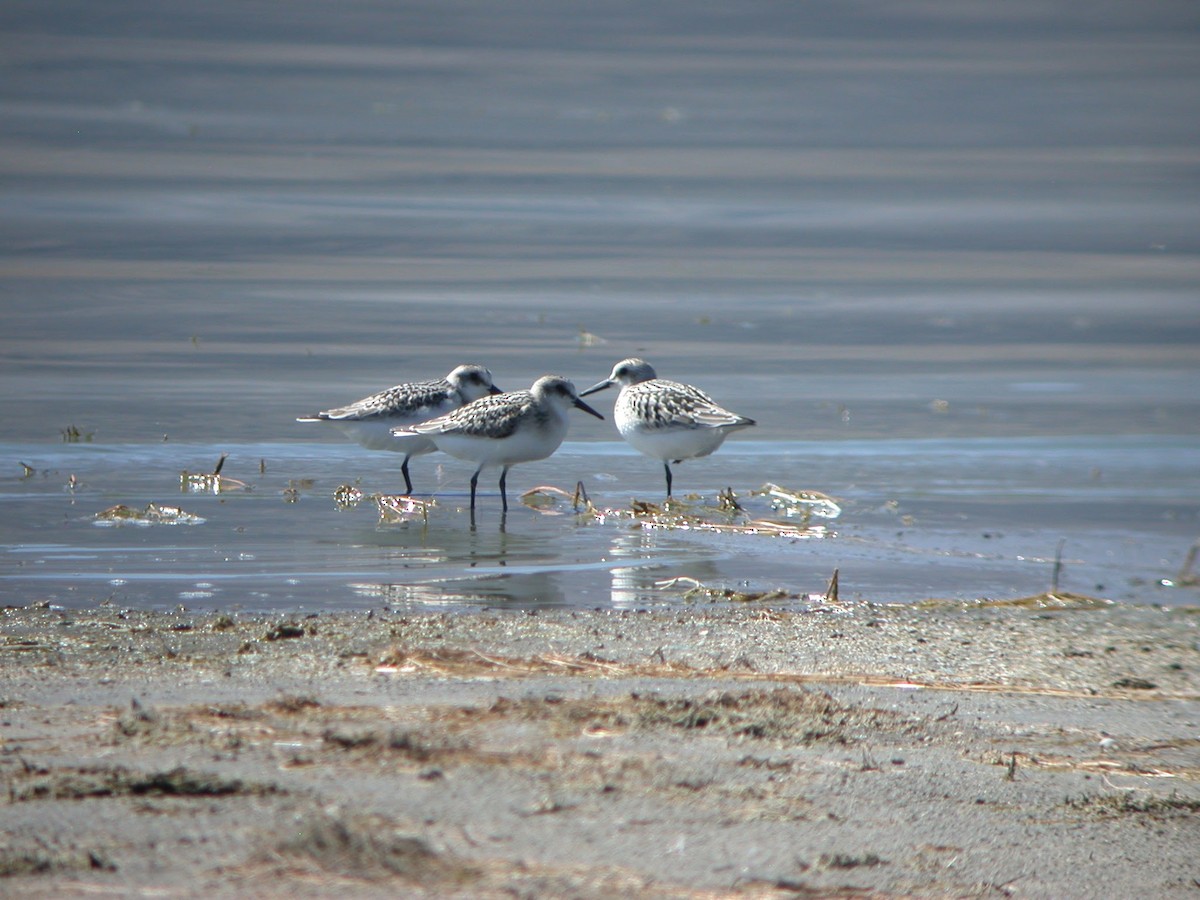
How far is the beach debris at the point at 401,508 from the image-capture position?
817 cm

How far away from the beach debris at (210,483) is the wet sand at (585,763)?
338cm

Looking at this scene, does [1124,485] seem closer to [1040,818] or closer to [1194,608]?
[1194,608]

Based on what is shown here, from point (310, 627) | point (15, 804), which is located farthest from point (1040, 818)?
point (310, 627)

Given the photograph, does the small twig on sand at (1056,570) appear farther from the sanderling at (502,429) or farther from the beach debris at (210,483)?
the beach debris at (210,483)

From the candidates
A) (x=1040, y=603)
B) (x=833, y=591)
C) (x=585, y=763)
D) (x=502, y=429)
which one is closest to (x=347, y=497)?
(x=502, y=429)

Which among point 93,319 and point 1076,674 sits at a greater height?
point 93,319

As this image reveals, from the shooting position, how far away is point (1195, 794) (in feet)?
12.0

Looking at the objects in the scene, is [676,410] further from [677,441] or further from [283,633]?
[283,633]

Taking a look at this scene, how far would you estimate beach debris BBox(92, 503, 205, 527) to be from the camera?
7621 mm

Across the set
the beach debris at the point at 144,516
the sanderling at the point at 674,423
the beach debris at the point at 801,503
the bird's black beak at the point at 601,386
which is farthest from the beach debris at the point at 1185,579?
the bird's black beak at the point at 601,386

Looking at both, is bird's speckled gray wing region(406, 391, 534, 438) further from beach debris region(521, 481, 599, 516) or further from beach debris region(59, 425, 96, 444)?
beach debris region(59, 425, 96, 444)

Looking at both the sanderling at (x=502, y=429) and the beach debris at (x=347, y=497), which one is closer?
the beach debris at (x=347, y=497)

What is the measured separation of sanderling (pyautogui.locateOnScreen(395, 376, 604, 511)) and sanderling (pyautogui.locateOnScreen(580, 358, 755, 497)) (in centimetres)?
48

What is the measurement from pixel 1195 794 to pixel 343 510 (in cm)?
536
